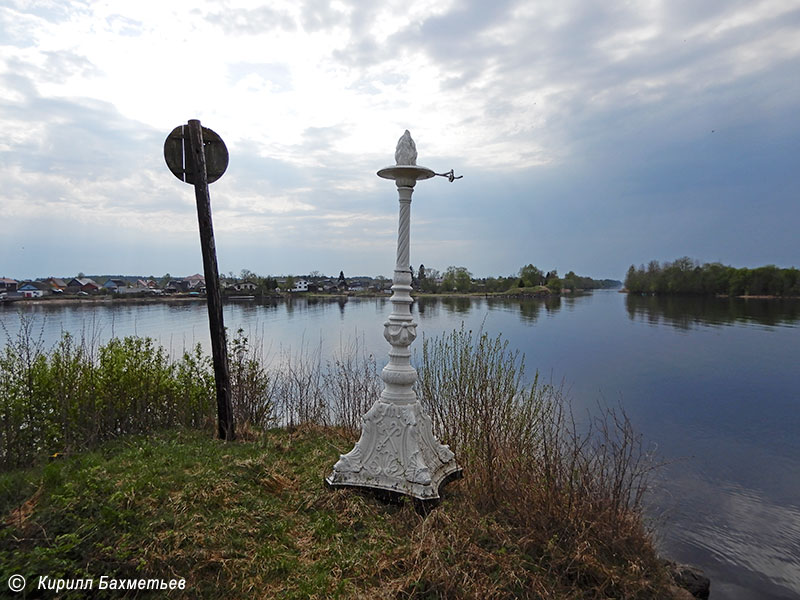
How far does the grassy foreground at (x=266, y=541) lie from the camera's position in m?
2.55

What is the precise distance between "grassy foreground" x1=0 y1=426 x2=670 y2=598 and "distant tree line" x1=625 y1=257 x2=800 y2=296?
60.3 m

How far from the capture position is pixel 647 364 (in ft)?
60.0

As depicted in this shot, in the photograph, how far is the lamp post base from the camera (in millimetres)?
3512

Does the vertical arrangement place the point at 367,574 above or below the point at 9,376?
below

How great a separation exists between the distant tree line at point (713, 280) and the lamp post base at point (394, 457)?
60.4 m

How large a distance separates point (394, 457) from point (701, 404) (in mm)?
12879

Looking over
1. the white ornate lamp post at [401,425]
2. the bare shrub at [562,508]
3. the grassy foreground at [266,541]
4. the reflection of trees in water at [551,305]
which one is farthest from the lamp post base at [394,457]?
the reflection of trees in water at [551,305]

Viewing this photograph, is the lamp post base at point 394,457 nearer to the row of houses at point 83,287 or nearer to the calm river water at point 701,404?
the calm river water at point 701,404

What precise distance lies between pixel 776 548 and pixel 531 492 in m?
5.03

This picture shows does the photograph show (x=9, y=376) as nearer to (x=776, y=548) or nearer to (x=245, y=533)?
(x=245, y=533)

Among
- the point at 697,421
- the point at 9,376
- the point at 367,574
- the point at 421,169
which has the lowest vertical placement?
the point at 697,421

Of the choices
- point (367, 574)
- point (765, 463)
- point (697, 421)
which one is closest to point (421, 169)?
point (367, 574)

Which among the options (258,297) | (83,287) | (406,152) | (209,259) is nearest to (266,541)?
(209,259)

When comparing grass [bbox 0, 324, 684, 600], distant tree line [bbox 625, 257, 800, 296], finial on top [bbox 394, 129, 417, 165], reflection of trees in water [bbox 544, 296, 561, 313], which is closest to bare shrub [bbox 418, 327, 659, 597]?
grass [bbox 0, 324, 684, 600]
